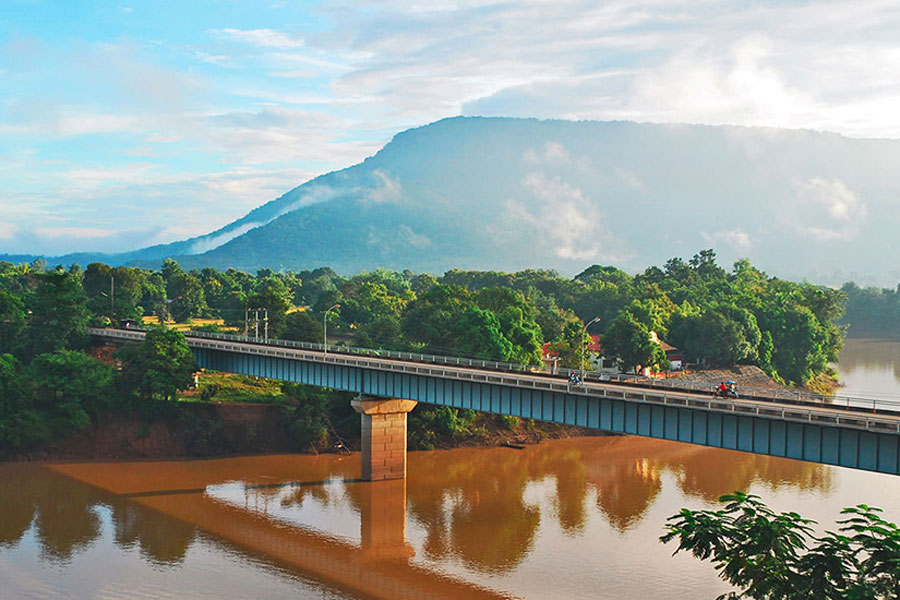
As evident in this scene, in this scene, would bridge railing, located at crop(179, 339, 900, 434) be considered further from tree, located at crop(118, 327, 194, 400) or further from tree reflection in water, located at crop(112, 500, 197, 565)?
tree reflection in water, located at crop(112, 500, 197, 565)

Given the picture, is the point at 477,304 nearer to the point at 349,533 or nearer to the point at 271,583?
the point at 349,533

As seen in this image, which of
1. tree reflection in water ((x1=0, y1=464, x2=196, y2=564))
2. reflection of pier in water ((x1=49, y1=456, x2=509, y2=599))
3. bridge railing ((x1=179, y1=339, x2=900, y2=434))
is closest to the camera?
bridge railing ((x1=179, y1=339, x2=900, y2=434))

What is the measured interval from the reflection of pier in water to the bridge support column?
1109 mm

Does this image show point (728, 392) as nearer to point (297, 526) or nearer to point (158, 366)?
point (297, 526)

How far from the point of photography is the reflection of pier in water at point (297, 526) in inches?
2168

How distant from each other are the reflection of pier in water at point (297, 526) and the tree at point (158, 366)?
836cm

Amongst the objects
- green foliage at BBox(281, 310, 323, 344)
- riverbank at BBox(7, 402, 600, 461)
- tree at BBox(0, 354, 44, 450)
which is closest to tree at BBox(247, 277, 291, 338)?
green foliage at BBox(281, 310, 323, 344)

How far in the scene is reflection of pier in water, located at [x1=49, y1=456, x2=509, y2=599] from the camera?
5506cm

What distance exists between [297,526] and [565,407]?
21.4 m

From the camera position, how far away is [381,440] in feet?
257

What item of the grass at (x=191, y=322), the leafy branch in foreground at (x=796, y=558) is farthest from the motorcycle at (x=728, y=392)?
the grass at (x=191, y=322)

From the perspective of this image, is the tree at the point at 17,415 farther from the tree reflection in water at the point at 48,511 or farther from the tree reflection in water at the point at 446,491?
the tree reflection in water at the point at 446,491

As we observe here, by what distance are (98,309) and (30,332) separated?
26.8 metres

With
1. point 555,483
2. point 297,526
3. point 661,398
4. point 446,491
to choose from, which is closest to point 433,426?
point 446,491
